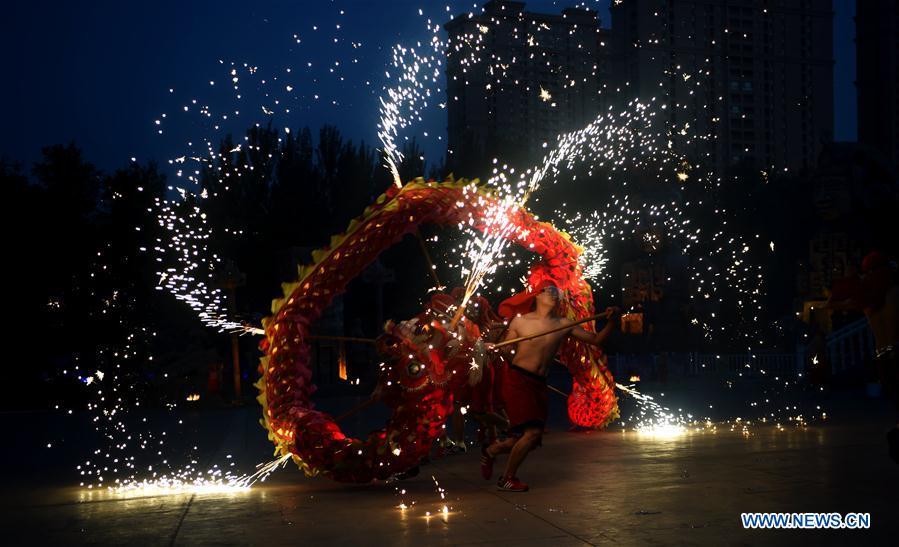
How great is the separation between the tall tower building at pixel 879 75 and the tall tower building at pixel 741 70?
4.29 metres

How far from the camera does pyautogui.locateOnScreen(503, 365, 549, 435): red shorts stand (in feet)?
29.3

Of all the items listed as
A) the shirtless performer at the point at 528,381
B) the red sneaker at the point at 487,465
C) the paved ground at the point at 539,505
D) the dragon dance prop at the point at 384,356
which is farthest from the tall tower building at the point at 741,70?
the red sneaker at the point at 487,465

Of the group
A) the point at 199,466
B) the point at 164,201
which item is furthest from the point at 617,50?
the point at 199,466

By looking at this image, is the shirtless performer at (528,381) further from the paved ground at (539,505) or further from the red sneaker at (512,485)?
the paved ground at (539,505)

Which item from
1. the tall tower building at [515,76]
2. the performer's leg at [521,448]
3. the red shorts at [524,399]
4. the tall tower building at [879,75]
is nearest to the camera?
the performer's leg at [521,448]

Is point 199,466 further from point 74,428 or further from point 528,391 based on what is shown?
point 74,428

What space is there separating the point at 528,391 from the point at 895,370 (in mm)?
3379

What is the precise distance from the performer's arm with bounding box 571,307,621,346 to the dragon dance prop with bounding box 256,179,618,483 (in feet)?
4.30

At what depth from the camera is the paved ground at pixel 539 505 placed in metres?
6.74

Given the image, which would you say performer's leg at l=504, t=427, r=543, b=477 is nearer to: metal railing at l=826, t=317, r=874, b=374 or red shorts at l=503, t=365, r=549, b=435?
red shorts at l=503, t=365, r=549, b=435

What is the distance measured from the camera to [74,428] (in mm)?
18578

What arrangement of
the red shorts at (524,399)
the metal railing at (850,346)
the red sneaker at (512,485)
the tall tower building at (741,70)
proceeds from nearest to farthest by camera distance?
the red sneaker at (512,485) < the red shorts at (524,399) < the metal railing at (850,346) < the tall tower building at (741,70)

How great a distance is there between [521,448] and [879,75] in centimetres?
7522

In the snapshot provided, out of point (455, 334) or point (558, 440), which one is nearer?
point (455, 334)
